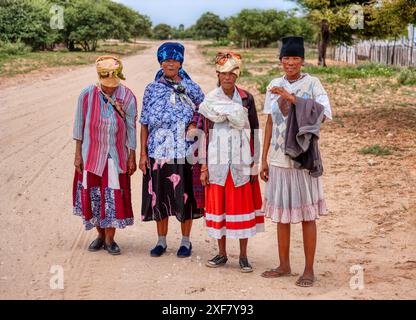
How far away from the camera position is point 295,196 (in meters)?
4.83

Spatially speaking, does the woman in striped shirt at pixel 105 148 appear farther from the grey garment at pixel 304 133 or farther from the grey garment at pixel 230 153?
the grey garment at pixel 304 133

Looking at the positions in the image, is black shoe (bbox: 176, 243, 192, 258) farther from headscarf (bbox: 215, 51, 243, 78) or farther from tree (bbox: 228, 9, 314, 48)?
tree (bbox: 228, 9, 314, 48)

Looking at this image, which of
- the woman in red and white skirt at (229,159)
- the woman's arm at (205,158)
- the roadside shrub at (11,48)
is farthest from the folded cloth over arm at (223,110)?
the roadside shrub at (11,48)

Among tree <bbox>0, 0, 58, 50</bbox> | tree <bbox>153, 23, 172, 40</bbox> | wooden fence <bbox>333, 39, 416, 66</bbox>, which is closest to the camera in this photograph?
wooden fence <bbox>333, 39, 416, 66</bbox>

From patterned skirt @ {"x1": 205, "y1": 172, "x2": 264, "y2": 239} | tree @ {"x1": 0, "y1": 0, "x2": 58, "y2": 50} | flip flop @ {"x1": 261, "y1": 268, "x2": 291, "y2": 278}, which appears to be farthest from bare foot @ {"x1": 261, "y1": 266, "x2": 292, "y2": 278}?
tree @ {"x1": 0, "y1": 0, "x2": 58, "y2": 50}

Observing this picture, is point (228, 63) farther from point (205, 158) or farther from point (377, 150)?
point (377, 150)

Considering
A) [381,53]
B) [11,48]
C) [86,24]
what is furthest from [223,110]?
[86,24]

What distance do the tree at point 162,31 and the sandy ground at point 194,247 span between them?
131 meters

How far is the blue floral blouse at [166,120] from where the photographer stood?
5391 mm

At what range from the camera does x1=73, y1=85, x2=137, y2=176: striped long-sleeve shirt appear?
547cm

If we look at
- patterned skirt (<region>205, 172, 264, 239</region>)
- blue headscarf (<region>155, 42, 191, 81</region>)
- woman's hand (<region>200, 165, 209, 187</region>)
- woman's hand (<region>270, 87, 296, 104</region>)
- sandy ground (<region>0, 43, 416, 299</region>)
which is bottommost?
sandy ground (<region>0, 43, 416, 299</region>)

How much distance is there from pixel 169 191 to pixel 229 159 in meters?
0.71

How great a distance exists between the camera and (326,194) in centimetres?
816

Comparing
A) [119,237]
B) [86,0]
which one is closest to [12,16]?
[86,0]
